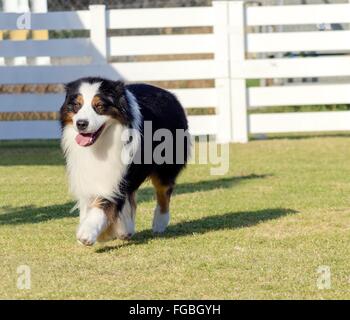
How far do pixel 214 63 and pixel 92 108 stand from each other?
301 inches

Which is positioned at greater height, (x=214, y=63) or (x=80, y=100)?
(x=80, y=100)

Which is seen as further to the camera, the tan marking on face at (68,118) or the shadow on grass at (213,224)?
the shadow on grass at (213,224)

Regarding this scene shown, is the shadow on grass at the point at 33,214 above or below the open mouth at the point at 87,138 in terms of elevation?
below

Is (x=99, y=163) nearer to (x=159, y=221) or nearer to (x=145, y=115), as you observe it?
(x=145, y=115)

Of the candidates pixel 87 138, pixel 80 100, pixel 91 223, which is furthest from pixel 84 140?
pixel 91 223

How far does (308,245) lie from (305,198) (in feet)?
7.63

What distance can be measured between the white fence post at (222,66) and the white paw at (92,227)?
743cm

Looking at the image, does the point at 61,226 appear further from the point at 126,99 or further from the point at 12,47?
the point at 12,47

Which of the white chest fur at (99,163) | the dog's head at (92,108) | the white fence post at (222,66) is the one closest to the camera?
the dog's head at (92,108)

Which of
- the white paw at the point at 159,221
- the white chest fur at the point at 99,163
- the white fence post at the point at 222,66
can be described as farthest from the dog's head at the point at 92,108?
the white fence post at the point at 222,66

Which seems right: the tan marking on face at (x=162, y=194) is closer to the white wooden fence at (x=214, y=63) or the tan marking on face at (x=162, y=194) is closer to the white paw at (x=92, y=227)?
the white paw at (x=92, y=227)

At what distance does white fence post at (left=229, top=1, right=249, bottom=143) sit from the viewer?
→ 1465 cm

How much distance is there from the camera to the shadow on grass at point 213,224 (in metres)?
7.84

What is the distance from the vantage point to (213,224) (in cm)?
843
